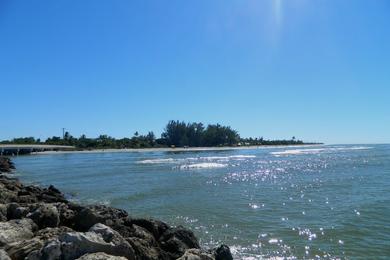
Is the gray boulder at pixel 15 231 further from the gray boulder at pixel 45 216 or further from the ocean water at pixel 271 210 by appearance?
the ocean water at pixel 271 210

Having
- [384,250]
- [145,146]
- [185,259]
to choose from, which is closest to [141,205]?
[384,250]

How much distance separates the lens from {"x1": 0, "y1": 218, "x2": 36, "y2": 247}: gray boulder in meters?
9.34

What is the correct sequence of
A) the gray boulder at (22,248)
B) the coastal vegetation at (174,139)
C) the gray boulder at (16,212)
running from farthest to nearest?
the coastal vegetation at (174,139), the gray boulder at (16,212), the gray boulder at (22,248)

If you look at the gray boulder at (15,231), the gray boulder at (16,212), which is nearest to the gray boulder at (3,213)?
the gray boulder at (16,212)

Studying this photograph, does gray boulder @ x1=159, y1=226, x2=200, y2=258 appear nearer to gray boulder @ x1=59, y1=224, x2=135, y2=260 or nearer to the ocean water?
the ocean water

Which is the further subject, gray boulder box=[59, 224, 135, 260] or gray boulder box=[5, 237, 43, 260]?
gray boulder box=[5, 237, 43, 260]

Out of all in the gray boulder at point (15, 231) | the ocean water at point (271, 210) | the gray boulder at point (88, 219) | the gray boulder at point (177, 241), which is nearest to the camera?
the gray boulder at point (15, 231)

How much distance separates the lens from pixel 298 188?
91.7ft

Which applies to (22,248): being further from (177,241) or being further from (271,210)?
(271,210)

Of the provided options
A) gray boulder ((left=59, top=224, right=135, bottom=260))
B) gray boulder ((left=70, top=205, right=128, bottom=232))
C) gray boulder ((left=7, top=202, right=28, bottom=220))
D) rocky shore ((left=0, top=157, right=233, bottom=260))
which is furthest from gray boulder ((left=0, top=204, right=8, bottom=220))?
gray boulder ((left=59, top=224, right=135, bottom=260))

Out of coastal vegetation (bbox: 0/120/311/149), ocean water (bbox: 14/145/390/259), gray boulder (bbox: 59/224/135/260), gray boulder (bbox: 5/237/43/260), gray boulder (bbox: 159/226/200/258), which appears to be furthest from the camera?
coastal vegetation (bbox: 0/120/311/149)

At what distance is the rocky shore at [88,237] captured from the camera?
8.26 metres

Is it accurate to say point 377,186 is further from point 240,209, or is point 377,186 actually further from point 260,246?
point 260,246

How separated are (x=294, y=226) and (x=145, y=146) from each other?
13889cm
